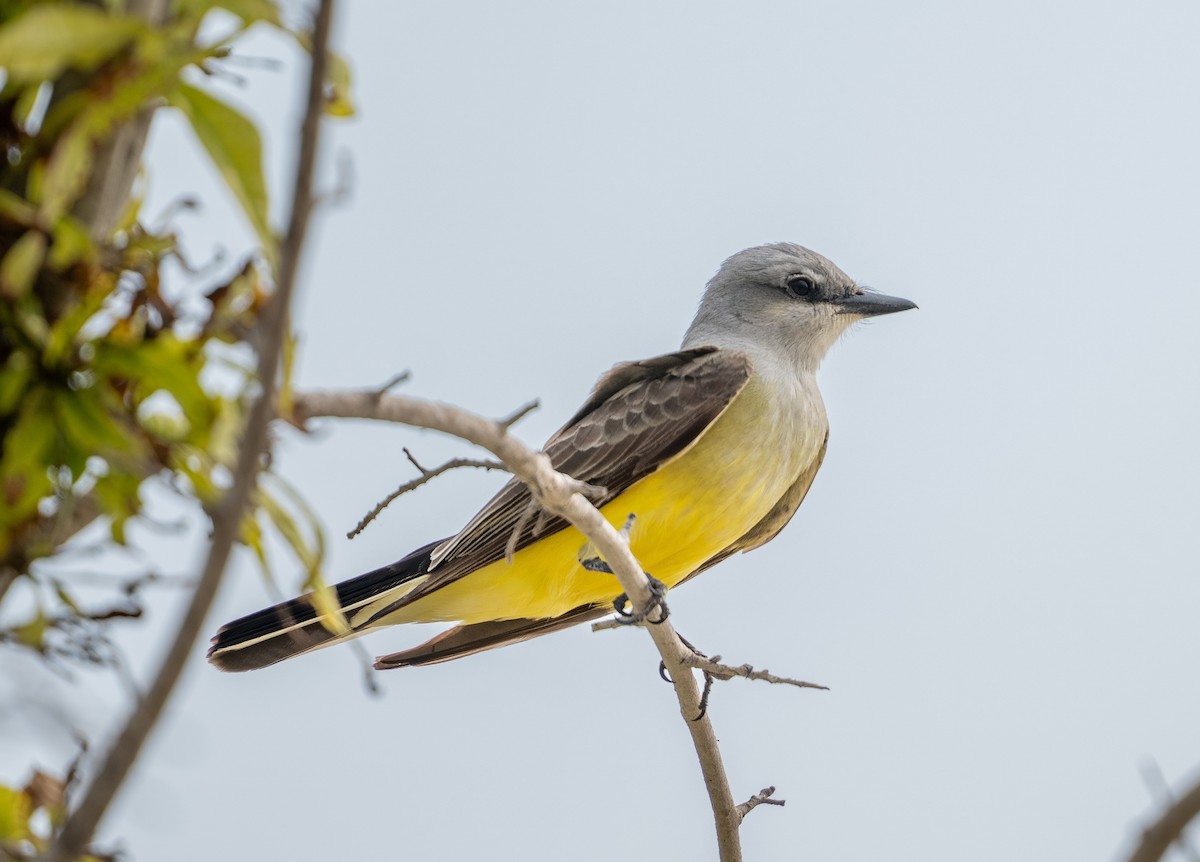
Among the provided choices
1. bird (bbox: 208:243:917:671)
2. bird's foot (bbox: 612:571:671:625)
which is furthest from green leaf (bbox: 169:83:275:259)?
bird (bbox: 208:243:917:671)

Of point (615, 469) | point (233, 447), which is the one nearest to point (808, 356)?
point (615, 469)

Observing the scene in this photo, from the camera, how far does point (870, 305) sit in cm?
664

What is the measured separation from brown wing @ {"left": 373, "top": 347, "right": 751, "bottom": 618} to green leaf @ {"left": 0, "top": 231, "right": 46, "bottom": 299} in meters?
3.24

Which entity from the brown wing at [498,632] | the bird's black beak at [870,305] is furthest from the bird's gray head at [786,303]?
the brown wing at [498,632]

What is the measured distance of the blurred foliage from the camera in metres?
1.70

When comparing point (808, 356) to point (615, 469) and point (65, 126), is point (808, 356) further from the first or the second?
point (65, 126)

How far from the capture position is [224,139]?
1767 millimetres

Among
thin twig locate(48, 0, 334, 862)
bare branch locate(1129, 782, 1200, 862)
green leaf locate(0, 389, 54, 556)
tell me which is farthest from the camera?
green leaf locate(0, 389, 54, 556)

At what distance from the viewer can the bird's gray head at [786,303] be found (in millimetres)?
6355

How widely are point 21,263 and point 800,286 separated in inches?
205

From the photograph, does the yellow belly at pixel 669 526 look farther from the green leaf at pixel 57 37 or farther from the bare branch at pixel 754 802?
the green leaf at pixel 57 37

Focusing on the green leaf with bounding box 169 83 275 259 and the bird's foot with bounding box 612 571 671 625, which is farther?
the bird's foot with bounding box 612 571 671 625

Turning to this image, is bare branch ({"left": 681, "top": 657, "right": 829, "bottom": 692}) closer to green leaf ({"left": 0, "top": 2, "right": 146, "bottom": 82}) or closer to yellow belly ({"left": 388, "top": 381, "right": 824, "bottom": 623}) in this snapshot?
yellow belly ({"left": 388, "top": 381, "right": 824, "bottom": 623})

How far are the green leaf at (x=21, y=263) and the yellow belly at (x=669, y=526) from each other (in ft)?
11.5
